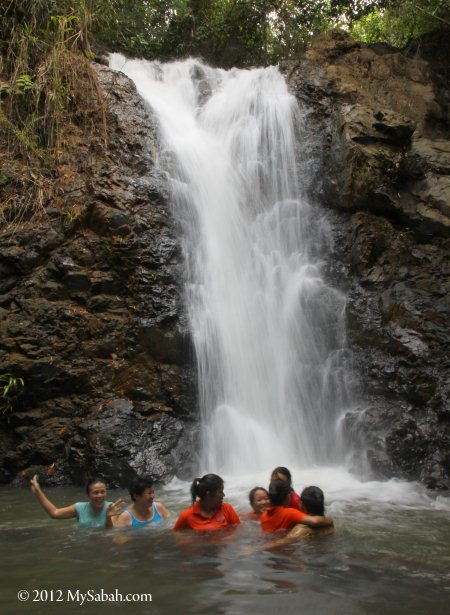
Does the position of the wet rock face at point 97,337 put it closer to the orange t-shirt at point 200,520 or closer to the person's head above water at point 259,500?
the person's head above water at point 259,500

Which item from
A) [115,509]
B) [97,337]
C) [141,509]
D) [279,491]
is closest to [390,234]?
[97,337]

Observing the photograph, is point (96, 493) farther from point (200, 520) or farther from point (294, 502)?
point (294, 502)

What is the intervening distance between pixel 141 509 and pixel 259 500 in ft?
3.62

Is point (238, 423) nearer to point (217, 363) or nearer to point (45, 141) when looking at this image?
point (217, 363)

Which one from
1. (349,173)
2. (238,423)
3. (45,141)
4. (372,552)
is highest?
(45,141)

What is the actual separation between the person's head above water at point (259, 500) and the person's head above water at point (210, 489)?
56 cm

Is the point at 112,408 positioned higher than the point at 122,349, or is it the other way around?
the point at 122,349

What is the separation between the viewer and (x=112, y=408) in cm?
826

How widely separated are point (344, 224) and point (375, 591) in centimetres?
763

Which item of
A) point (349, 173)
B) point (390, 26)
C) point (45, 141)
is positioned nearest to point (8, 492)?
point (45, 141)

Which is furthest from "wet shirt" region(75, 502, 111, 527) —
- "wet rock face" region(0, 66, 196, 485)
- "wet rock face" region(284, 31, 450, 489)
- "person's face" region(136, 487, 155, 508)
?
"wet rock face" region(284, 31, 450, 489)

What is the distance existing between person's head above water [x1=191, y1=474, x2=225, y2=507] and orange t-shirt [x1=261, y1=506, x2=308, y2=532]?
1.41ft

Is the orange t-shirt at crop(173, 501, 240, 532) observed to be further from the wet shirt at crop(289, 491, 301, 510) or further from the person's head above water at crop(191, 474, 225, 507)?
the wet shirt at crop(289, 491, 301, 510)

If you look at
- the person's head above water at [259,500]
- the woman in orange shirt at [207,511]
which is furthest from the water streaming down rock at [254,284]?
the woman in orange shirt at [207,511]
